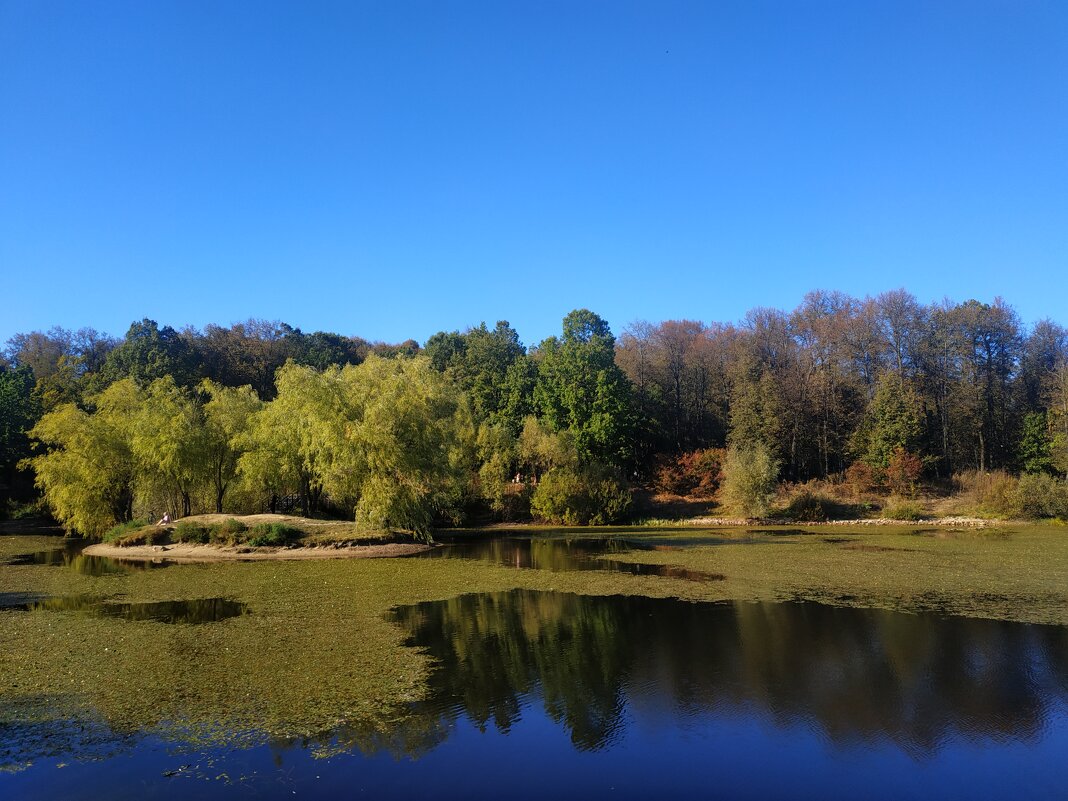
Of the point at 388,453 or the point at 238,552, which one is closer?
the point at 238,552

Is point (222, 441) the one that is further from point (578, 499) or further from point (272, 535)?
point (578, 499)

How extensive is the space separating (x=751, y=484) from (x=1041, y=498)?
55.3ft

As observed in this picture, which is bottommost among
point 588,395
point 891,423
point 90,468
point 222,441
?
point 90,468

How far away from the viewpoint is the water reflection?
9.37m

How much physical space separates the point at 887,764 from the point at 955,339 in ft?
199

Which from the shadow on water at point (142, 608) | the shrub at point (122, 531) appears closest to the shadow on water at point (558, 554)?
the shadow on water at point (142, 608)

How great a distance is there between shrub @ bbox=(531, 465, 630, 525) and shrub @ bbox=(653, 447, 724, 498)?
330 inches

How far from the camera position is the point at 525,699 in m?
10.2

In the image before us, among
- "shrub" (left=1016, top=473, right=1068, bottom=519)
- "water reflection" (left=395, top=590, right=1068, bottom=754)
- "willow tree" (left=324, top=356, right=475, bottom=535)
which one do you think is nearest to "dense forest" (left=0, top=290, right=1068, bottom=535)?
"willow tree" (left=324, top=356, right=475, bottom=535)

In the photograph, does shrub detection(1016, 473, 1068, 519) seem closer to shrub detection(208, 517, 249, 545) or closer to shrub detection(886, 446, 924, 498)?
shrub detection(886, 446, 924, 498)

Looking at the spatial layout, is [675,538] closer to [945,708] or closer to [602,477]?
[602,477]

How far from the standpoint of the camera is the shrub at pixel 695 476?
53938 mm

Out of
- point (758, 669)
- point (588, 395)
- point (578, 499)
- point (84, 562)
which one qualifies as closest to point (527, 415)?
point (588, 395)

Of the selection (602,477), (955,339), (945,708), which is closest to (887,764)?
(945,708)
